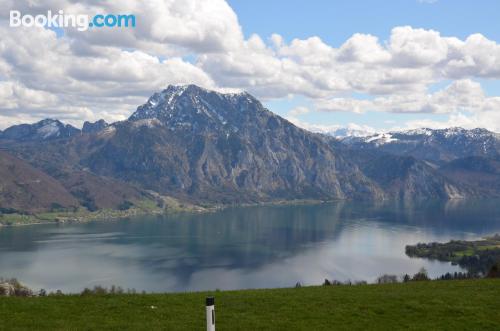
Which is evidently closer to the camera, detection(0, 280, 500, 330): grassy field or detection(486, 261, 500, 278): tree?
detection(0, 280, 500, 330): grassy field

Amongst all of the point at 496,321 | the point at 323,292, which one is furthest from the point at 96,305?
the point at 496,321

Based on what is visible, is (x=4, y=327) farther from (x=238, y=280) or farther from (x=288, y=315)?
(x=238, y=280)

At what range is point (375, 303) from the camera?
3175cm

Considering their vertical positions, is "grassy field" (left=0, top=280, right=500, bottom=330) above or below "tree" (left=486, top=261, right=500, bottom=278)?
above

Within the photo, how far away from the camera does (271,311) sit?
97.9ft

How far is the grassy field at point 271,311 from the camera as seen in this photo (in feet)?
86.9

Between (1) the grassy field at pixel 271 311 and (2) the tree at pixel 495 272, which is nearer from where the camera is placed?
(1) the grassy field at pixel 271 311

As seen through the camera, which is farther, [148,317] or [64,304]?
[64,304]

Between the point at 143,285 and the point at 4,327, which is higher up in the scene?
the point at 4,327

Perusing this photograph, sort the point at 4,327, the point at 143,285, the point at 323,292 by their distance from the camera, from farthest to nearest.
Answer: the point at 143,285 < the point at 323,292 < the point at 4,327

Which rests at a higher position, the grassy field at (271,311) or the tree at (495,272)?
the grassy field at (271,311)

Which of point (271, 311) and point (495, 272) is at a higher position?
point (271, 311)

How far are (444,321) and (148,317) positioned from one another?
16.1 m

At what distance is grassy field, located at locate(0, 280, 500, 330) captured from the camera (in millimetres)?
26484
